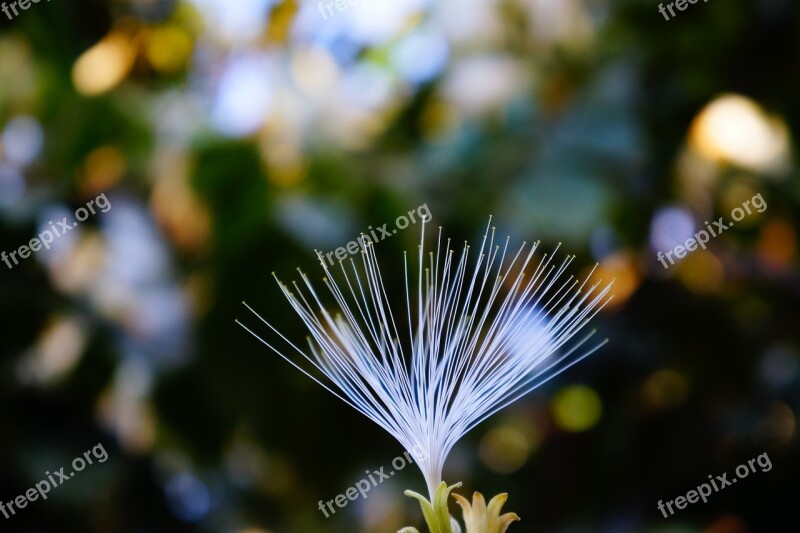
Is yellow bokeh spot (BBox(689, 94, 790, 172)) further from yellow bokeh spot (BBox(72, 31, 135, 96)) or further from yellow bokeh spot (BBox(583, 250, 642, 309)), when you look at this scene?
yellow bokeh spot (BBox(72, 31, 135, 96))

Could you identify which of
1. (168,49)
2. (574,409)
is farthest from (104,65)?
(574,409)

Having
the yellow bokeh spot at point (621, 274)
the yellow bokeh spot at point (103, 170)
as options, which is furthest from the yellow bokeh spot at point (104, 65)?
the yellow bokeh spot at point (621, 274)

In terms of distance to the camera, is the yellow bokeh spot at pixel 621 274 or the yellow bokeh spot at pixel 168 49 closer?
the yellow bokeh spot at pixel 621 274

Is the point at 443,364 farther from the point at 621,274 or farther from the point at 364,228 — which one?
the point at 621,274

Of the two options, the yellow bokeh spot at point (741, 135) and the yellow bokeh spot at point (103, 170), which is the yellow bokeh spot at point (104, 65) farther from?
the yellow bokeh spot at point (741, 135)

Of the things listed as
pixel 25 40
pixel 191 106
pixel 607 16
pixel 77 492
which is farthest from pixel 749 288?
pixel 25 40

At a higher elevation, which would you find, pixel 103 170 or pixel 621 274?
pixel 103 170

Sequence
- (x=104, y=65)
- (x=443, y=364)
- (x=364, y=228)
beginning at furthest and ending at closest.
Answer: (x=104, y=65), (x=364, y=228), (x=443, y=364)

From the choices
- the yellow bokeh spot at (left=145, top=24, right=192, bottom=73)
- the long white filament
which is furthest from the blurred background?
the long white filament
